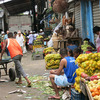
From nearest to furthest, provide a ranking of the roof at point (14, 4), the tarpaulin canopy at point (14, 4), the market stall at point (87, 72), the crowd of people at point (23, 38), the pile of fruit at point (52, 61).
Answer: the market stall at point (87, 72) < the pile of fruit at point (52, 61) < the crowd of people at point (23, 38) < the tarpaulin canopy at point (14, 4) < the roof at point (14, 4)

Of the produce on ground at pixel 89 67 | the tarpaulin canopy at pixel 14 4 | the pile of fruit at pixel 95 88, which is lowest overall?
the pile of fruit at pixel 95 88

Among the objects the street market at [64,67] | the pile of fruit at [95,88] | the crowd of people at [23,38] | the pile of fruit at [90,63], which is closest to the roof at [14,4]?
the crowd of people at [23,38]

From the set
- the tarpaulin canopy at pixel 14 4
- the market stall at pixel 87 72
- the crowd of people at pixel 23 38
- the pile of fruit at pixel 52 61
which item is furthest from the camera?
the tarpaulin canopy at pixel 14 4

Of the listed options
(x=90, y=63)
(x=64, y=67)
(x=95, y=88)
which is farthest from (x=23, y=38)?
(x=95, y=88)

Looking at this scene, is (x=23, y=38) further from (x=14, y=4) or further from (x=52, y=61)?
(x=14, y=4)

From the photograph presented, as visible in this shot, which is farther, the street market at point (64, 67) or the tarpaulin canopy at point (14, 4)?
the tarpaulin canopy at point (14, 4)

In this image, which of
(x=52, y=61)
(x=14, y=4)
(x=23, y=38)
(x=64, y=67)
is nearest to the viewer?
(x=64, y=67)

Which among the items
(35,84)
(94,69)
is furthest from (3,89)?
(94,69)

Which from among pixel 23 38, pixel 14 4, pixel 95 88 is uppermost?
pixel 14 4

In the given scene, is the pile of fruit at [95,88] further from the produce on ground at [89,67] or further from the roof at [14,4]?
the roof at [14,4]

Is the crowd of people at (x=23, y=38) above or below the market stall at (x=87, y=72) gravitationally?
above


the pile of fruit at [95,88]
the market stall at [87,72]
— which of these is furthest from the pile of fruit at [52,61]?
the pile of fruit at [95,88]

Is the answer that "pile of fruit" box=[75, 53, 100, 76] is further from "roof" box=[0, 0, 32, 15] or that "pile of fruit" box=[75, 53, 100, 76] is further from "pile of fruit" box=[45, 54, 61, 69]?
"roof" box=[0, 0, 32, 15]

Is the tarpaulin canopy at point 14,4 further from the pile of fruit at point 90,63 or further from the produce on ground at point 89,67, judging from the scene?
the produce on ground at point 89,67
